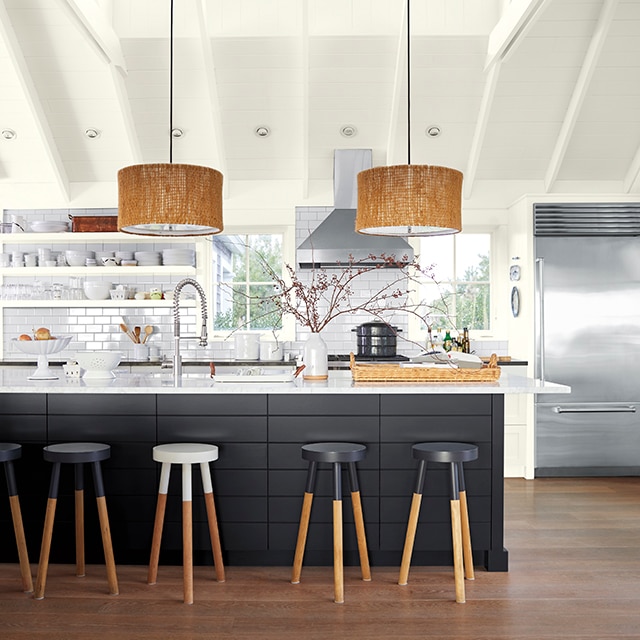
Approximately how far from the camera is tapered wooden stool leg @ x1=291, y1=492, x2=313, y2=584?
142 inches

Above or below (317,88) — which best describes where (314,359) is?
below

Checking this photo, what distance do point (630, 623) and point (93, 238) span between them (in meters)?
5.15

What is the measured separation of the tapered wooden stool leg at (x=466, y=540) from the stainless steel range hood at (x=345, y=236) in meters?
2.82

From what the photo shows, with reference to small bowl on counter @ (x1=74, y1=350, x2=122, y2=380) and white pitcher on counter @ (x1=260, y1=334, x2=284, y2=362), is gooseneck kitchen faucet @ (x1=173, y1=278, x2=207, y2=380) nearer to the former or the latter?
small bowl on counter @ (x1=74, y1=350, x2=122, y2=380)

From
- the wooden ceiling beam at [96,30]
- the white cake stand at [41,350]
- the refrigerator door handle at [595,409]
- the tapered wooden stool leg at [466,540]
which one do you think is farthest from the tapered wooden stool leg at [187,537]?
the refrigerator door handle at [595,409]

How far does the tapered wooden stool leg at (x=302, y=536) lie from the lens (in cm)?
360

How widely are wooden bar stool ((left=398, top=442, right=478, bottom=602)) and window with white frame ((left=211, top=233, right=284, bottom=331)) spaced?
3.58 m

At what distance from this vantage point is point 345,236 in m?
6.29

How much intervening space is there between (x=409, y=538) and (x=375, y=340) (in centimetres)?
275

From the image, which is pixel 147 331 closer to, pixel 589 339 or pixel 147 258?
pixel 147 258

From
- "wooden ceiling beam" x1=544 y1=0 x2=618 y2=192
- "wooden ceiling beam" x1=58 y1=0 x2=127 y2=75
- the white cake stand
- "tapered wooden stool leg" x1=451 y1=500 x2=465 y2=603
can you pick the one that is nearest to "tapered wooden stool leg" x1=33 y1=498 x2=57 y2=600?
the white cake stand

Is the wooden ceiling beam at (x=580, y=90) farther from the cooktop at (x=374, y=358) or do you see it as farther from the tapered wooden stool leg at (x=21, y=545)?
the tapered wooden stool leg at (x=21, y=545)

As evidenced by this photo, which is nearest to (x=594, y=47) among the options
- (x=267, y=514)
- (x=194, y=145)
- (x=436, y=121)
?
(x=436, y=121)

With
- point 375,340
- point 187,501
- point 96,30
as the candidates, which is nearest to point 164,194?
point 187,501
